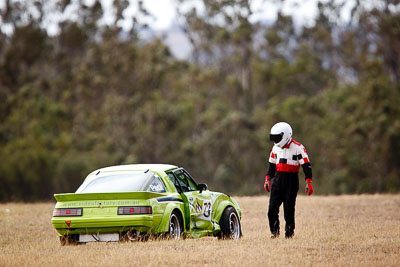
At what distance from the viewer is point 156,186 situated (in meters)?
11.9

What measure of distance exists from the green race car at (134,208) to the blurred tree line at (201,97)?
32918 millimetres

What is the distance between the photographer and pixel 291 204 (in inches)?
505

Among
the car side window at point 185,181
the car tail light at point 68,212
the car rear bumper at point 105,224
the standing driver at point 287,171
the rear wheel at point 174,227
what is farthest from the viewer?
the car side window at point 185,181

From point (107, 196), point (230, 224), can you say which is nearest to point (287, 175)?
point (230, 224)

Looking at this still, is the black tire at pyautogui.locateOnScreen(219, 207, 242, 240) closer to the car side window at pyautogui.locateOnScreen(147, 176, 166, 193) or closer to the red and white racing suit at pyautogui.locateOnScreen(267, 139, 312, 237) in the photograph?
the red and white racing suit at pyautogui.locateOnScreen(267, 139, 312, 237)

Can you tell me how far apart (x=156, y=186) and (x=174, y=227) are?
26.7 inches

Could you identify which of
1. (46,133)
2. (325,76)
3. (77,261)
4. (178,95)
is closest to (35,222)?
(77,261)

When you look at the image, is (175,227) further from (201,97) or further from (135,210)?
(201,97)

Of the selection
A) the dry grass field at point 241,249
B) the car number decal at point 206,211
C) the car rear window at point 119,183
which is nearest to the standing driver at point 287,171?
the dry grass field at point 241,249

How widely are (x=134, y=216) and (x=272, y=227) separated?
2760 mm

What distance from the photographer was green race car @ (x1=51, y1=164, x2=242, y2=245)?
445 inches

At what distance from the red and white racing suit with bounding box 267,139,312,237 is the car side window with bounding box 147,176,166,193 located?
190 centimetres

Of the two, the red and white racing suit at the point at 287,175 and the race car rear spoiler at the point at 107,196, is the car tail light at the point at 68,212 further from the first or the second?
the red and white racing suit at the point at 287,175

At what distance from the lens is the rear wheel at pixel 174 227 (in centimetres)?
1181
